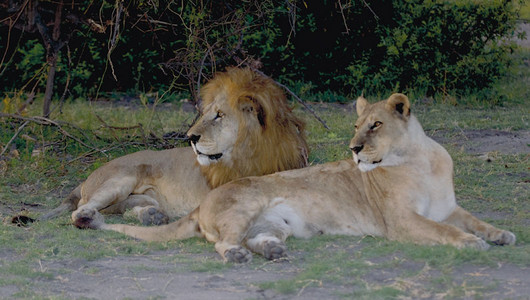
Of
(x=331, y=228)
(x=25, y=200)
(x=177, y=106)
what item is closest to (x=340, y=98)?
(x=177, y=106)

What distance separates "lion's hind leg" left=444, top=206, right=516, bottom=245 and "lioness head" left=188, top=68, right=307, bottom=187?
1.18 metres

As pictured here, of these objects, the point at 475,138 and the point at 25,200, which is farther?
the point at 475,138

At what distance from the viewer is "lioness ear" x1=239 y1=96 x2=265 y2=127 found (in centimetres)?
528

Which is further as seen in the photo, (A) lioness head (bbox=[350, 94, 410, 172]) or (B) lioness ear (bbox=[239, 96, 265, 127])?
(B) lioness ear (bbox=[239, 96, 265, 127])

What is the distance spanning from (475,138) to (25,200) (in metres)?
4.06

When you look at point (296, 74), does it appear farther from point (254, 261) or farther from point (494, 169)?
point (254, 261)

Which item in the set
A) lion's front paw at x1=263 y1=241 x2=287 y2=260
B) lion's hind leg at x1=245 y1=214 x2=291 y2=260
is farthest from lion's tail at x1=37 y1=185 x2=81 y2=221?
lion's front paw at x1=263 y1=241 x2=287 y2=260

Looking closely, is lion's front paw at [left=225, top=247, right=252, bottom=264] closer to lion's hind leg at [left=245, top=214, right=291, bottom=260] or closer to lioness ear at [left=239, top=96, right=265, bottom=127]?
lion's hind leg at [left=245, top=214, right=291, bottom=260]

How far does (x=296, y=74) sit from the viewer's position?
34.6ft

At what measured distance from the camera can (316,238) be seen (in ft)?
15.6

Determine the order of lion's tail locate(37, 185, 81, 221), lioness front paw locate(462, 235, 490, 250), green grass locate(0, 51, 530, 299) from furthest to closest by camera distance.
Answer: lion's tail locate(37, 185, 81, 221) → lioness front paw locate(462, 235, 490, 250) → green grass locate(0, 51, 530, 299)

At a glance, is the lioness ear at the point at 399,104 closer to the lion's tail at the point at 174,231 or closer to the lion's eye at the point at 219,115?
the lion's eye at the point at 219,115

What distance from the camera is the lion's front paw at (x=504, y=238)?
14.7ft

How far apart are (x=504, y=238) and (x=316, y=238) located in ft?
3.27
